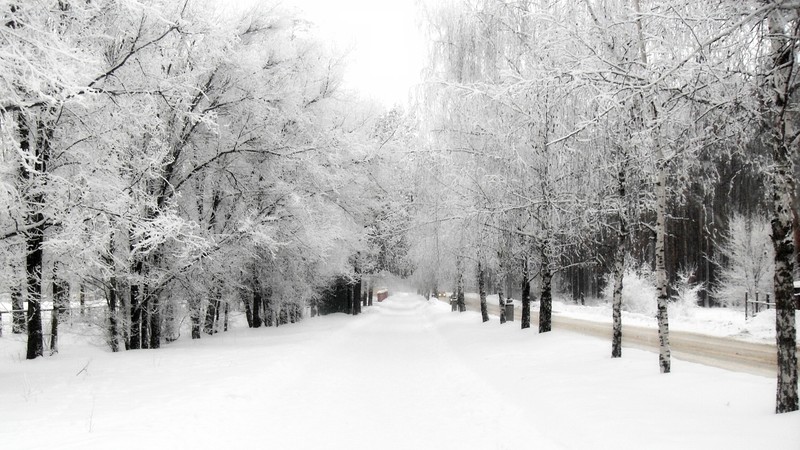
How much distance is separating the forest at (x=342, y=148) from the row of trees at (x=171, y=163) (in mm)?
75

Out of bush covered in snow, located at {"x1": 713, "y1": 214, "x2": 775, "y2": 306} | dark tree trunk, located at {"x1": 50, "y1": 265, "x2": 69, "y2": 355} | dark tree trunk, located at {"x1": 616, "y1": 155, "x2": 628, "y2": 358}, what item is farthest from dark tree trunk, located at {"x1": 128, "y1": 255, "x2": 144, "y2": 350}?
bush covered in snow, located at {"x1": 713, "y1": 214, "x2": 775, "y2": 306}

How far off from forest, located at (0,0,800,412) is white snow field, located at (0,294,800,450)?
97 cm

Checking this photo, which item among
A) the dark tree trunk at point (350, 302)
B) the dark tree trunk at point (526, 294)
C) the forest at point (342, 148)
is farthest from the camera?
the dark tree trunk at point (350, 302)

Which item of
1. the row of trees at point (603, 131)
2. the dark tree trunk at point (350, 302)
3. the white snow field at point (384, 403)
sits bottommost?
the dark tree trunk at point (350, 302)

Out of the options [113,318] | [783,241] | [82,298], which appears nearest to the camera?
[783,241]

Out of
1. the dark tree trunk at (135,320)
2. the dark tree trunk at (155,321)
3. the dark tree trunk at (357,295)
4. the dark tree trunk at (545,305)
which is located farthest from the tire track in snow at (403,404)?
the dark tree trunk at (357,295)

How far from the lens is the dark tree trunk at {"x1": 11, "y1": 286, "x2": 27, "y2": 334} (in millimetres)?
11453

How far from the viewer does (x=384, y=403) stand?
8914 mm

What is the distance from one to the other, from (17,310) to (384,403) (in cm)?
935

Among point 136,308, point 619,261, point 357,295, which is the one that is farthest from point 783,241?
point 357,295

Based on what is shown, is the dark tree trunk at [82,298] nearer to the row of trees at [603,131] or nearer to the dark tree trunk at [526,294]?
the row of trees at [603,131]

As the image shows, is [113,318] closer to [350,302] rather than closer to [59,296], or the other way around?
[59,296]

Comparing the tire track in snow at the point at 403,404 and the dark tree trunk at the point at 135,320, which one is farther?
the dark tree trunk at the point at 135,320

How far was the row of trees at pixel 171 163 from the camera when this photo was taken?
334 inches
